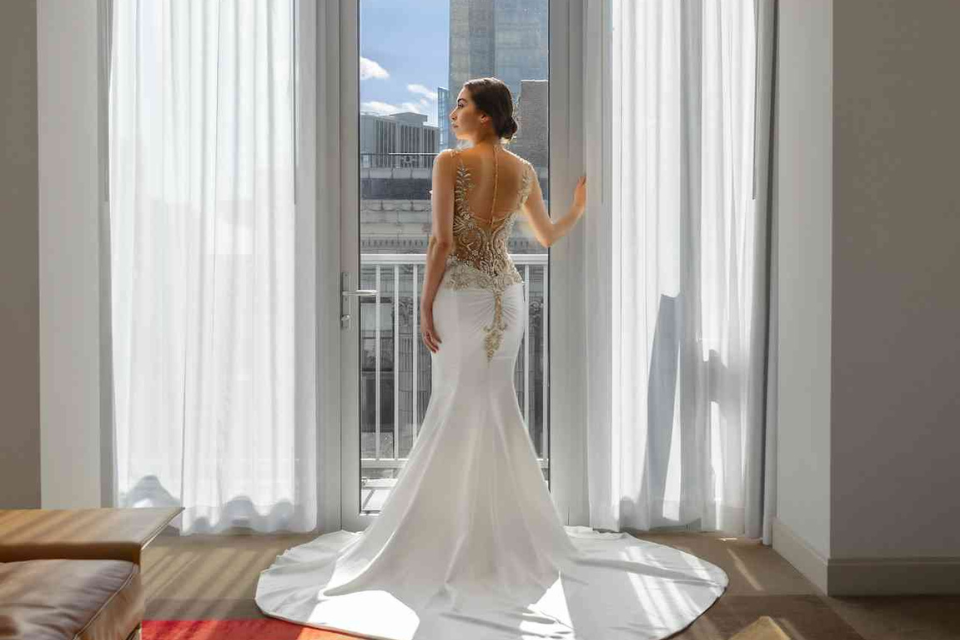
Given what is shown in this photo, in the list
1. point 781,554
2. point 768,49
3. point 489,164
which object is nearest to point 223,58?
point 489,164

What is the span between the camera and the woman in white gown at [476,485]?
285 centimetres

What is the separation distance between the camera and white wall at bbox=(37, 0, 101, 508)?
2.83 meters

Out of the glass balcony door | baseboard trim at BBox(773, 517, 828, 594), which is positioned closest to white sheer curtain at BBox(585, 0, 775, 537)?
baseboard trim at BBox(773, 517, 828, 594)

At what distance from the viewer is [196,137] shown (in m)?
3.41

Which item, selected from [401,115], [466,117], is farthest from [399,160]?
[466,117]

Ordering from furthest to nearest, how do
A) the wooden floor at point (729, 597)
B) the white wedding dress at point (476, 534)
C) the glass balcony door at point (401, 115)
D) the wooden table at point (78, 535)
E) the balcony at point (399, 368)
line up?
1. the balcony at point (399, 368)
2. the glass balcony door at point (401, 115)
3. the white wedding dress at point (476, 534)
4. the wooden floor at point (729, 597)
5. the wooden table at point (78, 535)

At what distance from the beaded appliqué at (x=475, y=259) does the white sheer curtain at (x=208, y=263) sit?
726 millimetres

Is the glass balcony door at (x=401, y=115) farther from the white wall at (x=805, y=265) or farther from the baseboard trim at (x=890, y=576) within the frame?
the baseboard trim at (x=890, y=576)

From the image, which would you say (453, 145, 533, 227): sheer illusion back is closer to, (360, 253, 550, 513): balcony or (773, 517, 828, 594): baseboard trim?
(360, 253, 550, 513): balcony

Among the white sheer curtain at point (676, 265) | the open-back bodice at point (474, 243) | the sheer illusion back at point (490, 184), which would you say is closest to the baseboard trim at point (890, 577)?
the white sheer curtain at point (676, 265)

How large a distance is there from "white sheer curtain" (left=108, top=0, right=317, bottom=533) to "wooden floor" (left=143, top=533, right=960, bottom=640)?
186mm

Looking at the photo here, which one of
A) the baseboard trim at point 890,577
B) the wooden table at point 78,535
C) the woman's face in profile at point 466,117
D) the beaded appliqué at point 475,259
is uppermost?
the woman's face in profile at point 466,117

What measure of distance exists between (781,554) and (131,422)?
8.82 ft

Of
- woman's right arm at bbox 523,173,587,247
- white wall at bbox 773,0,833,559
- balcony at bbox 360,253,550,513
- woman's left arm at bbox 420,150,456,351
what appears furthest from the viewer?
balcony at bbox 360,253,550,513
